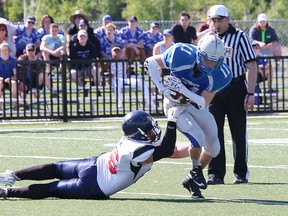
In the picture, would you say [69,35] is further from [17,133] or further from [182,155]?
Result: [182,155]

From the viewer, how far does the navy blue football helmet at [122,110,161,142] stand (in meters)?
9.70

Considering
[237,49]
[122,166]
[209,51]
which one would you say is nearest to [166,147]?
[122,166]

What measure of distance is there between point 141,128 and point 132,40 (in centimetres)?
1494

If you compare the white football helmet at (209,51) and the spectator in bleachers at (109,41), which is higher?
the white football helmet at (209,51)

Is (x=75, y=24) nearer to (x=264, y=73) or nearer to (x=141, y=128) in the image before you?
(x=264, y=73)

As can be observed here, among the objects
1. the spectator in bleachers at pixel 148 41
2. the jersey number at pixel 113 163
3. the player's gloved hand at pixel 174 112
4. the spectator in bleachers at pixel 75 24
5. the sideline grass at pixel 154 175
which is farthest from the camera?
the spectator in bleachers at pixel 148 41

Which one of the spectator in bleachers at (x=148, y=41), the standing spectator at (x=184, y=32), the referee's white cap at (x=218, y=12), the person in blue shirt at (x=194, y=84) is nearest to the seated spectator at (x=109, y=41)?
the spectator in bleachers at (x=148, y=41)

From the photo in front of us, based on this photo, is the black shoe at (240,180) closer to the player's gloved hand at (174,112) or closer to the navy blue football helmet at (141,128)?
the player's gloved hand at (174,112)

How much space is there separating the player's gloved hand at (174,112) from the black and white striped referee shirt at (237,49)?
5.40 ft

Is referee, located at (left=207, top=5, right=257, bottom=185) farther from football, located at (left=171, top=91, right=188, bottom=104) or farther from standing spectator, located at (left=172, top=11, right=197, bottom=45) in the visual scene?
standing spectator, located at (left=172, top=11, right=197, bottom=45)

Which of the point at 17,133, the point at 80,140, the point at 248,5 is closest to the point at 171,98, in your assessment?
the point at 80,140

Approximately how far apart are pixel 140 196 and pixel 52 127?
821cm

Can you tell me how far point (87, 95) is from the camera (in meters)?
20.1

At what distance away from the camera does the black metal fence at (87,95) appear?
19.5m
